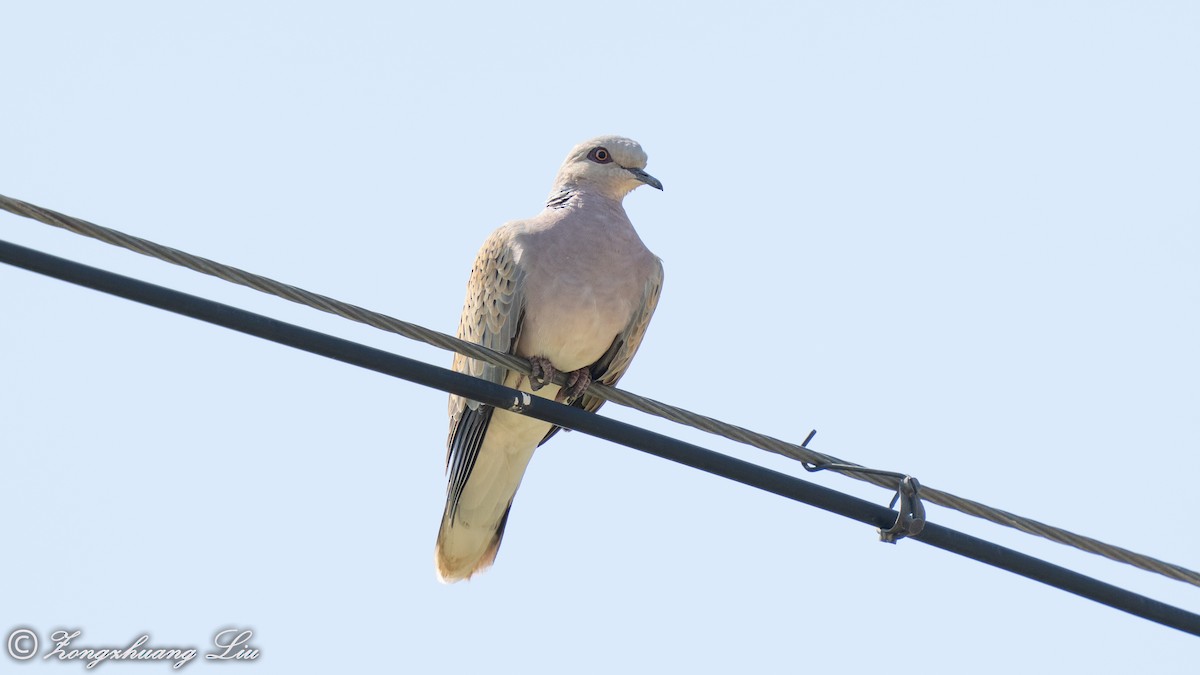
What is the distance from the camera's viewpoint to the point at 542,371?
5941mm

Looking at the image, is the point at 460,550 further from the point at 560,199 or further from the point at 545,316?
the point at 560,199

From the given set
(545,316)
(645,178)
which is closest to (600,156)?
(645,178)

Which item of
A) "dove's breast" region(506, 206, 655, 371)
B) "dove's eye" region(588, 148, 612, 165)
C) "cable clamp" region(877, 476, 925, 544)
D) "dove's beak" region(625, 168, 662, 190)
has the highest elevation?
"dove's eye" region(588, 148, 612, 165)

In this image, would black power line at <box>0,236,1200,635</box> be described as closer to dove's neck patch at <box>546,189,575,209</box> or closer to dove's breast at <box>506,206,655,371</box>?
dove's breast at <box>506,206,655,371</box>

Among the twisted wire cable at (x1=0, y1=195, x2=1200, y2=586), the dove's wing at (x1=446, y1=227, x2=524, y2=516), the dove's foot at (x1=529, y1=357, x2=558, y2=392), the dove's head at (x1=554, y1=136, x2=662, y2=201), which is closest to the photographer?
the twisted wire cable at (x1=0, y1=195, x2=1200, y2=586)

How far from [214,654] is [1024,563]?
308 cm

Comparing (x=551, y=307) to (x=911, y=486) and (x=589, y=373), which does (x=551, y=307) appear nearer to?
(x=589, y=373)

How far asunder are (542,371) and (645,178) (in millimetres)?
1237

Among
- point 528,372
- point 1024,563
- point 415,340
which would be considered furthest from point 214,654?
point 1024,563

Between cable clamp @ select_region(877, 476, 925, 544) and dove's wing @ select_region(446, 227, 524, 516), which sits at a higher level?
dove's wing @ select_region(446, 227, 524, 516)

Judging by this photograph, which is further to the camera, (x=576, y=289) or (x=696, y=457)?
(x=576, y=289)

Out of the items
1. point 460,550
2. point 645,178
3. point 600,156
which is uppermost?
point 600,156

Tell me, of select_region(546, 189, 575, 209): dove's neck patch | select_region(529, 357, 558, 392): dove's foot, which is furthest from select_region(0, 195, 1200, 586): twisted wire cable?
select_region(546, 189, 575, 209): dove's neck patch

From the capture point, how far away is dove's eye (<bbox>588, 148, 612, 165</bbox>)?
21.9 feet
